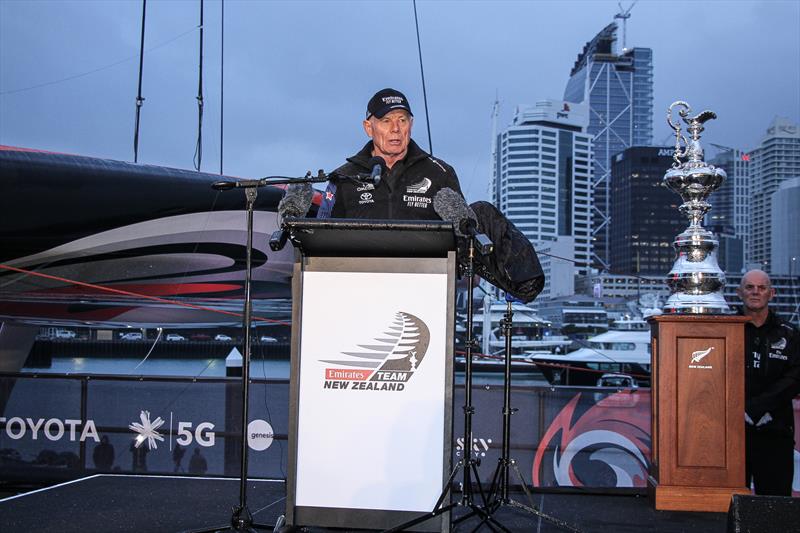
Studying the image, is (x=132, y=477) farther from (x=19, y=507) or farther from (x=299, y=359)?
(x=299, y=359)

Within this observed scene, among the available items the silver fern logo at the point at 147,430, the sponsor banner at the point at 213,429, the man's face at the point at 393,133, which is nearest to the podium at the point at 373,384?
the man's face at the point at 393,133

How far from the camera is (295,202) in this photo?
268 centimetres

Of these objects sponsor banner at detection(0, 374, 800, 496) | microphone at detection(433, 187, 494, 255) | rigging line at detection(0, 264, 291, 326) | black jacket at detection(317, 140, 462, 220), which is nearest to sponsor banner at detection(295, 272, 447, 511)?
microphone at detection(433, 187, 494, 255)

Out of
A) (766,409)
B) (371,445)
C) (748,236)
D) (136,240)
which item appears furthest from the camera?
(748,236)

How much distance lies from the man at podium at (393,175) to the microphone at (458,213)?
32cm

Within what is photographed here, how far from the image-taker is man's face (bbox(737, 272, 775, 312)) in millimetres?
3562

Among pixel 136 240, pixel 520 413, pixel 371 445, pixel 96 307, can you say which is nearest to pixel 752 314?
pixel 520 413

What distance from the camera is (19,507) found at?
324 cm

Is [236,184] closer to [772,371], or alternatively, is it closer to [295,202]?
[295,202]

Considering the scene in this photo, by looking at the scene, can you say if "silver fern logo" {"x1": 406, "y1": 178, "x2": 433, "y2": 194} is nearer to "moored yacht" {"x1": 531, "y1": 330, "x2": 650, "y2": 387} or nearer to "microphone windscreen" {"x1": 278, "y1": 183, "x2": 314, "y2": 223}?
"microphone windscreen" {"x1": 278, "y1": 183, "x2": 314, "y2": 223}

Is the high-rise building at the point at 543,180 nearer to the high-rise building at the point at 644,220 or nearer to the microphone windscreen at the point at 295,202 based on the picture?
the high-rise building at the point at 644,220

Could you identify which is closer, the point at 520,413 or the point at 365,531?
the point at 365,531

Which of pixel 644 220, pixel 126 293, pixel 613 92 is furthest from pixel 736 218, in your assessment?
pixel 126 293

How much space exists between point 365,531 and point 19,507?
175 cm
